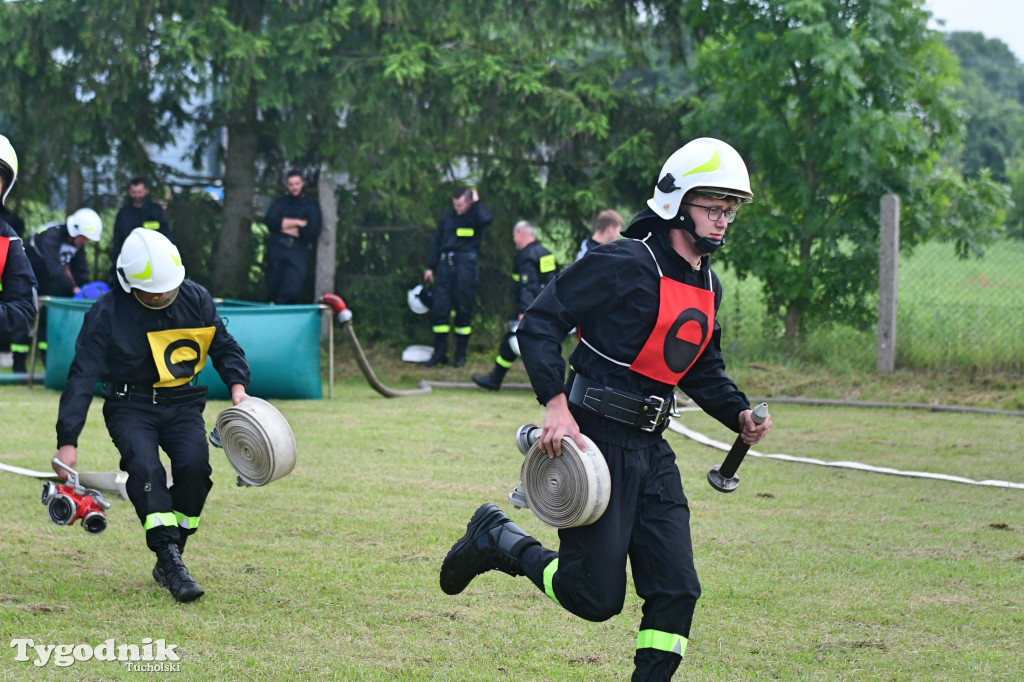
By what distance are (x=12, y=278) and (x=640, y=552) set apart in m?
3.35

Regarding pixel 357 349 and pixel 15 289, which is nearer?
pixel 15 289

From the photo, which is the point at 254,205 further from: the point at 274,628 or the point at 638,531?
the point at 638,531

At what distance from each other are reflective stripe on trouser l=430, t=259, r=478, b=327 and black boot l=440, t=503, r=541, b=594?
9285 millimetres

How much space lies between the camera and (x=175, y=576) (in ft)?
17.6

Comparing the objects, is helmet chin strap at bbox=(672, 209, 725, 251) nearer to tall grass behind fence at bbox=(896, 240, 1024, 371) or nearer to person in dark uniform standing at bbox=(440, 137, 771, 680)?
person in dark uniform standing at bbox=(440, 137, 771, 680)

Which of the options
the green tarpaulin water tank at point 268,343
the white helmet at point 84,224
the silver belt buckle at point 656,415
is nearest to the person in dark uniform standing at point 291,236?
the white helmet at point 84,224

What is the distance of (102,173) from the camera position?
15.9 meters

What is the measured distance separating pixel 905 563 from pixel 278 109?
36.8 feet

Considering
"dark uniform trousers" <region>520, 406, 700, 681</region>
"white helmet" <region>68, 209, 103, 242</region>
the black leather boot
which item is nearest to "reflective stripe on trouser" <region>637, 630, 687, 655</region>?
"dark uniform trousers" <region>520, 406, 700, 681</region>

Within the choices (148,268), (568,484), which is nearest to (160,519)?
(148,268)

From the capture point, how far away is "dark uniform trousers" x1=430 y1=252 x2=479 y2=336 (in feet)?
46.7

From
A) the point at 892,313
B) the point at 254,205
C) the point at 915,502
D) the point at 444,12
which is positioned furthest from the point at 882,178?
the point at 254,205

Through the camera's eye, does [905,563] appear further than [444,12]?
No

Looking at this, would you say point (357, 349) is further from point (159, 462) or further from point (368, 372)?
point (159, 462)
